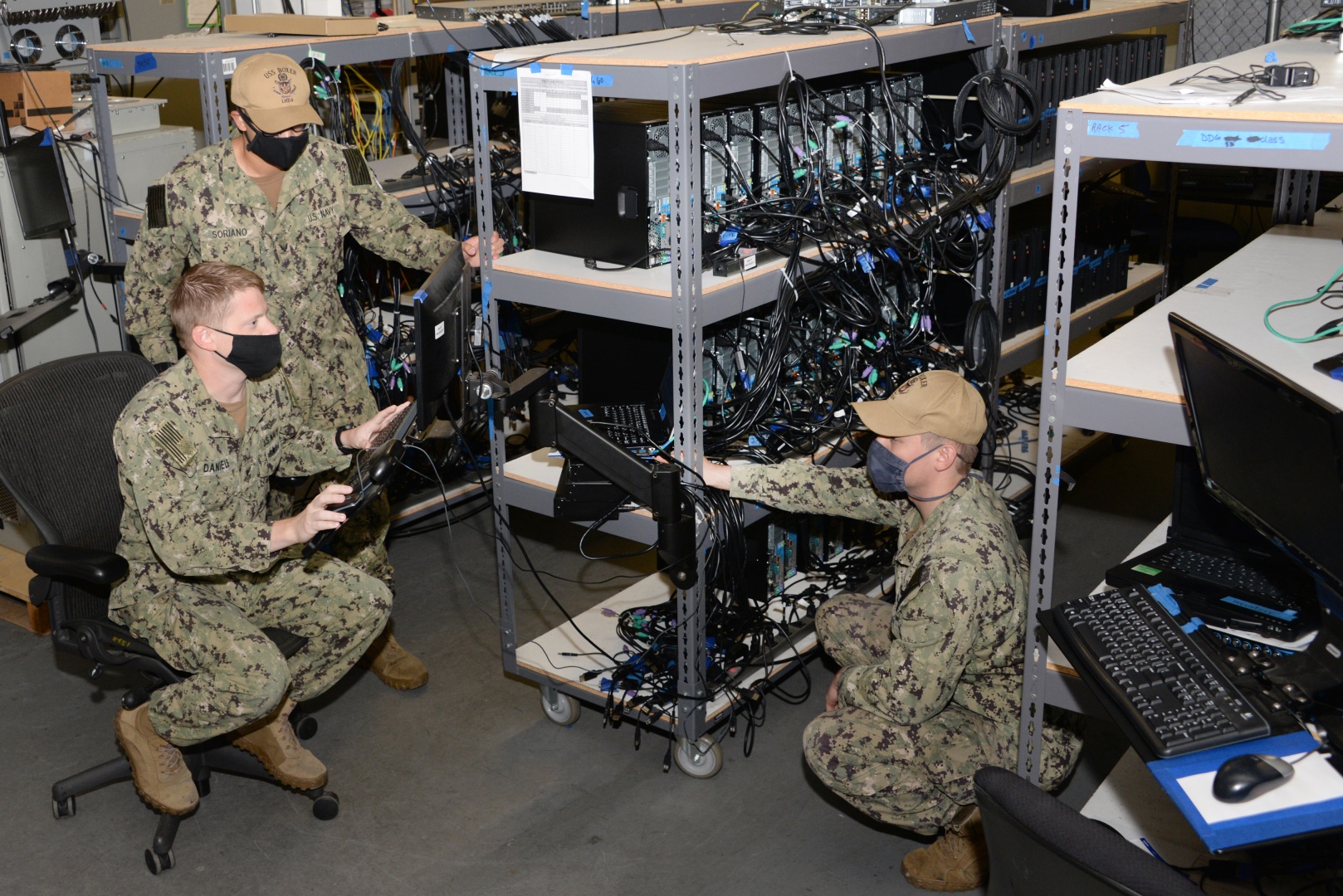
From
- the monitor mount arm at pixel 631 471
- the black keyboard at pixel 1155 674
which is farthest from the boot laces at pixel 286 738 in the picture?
the black keyboard at pixel 1155 674

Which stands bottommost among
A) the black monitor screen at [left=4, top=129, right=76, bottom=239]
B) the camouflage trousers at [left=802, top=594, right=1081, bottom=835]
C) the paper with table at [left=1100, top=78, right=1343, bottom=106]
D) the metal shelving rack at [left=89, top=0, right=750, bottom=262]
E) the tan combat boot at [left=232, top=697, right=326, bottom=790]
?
the tan combat boot at [left=232, top=697, right=326, bottom=790]

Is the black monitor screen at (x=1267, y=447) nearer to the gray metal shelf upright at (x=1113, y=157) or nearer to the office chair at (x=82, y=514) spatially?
the gray metal shelf upright at (x=1113, y=157)

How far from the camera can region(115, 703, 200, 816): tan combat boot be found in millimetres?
2588

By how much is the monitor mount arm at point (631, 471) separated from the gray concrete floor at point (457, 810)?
662mm

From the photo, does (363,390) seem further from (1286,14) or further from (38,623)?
(1286,14)

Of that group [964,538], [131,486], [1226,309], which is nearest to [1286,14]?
[1226,309]

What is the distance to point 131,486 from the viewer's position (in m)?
2.38

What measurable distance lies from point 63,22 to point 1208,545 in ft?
13.3

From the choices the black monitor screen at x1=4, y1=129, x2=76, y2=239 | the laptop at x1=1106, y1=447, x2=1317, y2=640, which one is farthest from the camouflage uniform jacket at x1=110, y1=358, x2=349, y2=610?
the laptop at x1=1106, y1=447, x2=1317, y2=640

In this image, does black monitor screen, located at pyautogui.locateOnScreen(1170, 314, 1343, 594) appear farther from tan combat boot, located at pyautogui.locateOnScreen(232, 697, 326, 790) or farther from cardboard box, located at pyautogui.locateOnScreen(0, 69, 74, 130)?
cardboard box, located at pyautogui.locateOnScreen(0, 69, 74, 130)

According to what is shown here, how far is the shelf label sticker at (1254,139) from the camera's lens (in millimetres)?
1522

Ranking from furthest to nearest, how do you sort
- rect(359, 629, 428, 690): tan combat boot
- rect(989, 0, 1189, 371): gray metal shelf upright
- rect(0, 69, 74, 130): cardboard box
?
rect(0, 69, 74, 130): cardboard box → rect(989, 0, 1189, 371): gray metal shelf upright → rect(359, 629, 428, 690): tan combat boot

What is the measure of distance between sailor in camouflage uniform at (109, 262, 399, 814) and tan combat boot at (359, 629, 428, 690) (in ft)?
1.34

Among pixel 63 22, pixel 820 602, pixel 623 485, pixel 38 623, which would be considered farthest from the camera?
pixel 63 22
